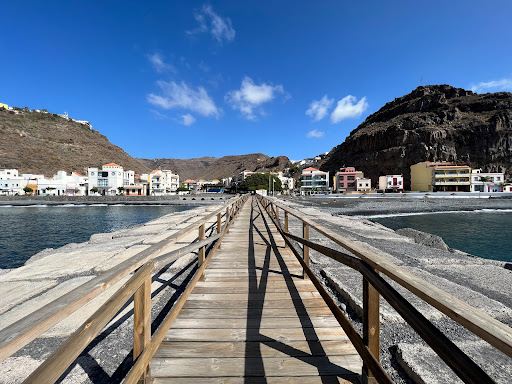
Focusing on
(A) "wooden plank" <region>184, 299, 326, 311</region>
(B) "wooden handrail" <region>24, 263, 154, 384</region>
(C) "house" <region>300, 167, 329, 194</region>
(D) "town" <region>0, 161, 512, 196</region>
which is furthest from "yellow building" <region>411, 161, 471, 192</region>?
(B) "wooden handrail" <region>24, 263, 154, 384</region>

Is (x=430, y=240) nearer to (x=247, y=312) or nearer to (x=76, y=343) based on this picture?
(x=247, y=312)

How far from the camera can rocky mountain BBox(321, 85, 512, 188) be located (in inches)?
3007

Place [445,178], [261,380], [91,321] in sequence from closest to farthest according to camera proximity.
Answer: [91,321]
[261,380]
[445,178]

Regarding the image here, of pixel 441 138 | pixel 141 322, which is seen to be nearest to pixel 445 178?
pixel 441 138

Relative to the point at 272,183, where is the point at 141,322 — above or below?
below

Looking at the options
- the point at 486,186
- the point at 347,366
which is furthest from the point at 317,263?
the point at 486,186

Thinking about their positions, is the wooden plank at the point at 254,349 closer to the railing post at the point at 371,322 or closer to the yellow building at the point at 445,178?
the railing post at the point at 371,322

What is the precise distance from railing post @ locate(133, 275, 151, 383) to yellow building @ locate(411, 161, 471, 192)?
81.3 meters

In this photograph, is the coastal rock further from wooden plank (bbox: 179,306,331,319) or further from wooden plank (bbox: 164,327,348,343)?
wooden plank (bbox: 164,327,348,343)

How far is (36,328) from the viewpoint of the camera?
0.87m

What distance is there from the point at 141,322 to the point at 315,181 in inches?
3122

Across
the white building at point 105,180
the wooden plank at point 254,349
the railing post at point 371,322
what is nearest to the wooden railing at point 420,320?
the railing post at point 371,322

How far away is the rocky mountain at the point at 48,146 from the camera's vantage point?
267 ft

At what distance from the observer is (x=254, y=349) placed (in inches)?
86.4
